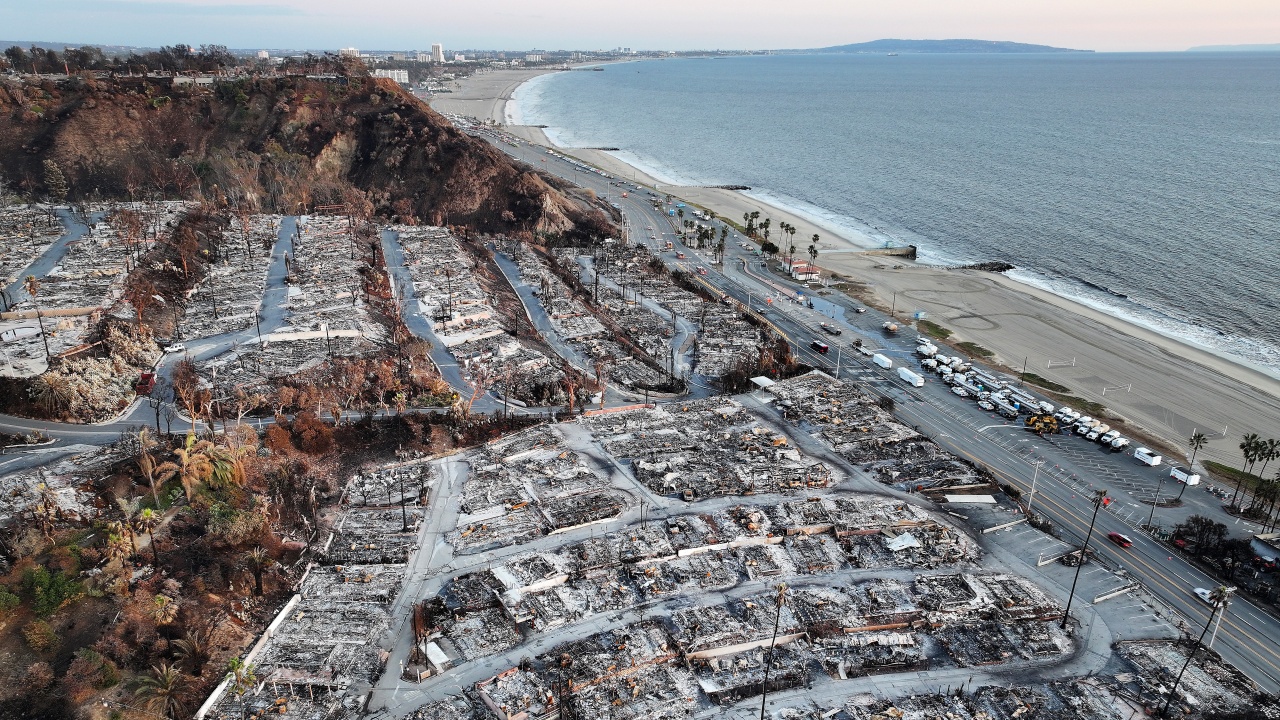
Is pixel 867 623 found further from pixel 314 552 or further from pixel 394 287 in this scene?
pixel 394 287

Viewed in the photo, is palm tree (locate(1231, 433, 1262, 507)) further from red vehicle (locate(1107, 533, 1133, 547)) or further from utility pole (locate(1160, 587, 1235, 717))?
utility pole (locate(1160, 587, 1235, 717))

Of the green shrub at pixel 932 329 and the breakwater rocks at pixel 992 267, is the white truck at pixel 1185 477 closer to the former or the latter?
the green shrub at pixel 932 329

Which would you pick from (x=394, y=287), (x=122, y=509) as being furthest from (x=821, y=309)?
(x=122, y=509)

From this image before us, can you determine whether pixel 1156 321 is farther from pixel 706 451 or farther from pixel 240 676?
pixel 240 676

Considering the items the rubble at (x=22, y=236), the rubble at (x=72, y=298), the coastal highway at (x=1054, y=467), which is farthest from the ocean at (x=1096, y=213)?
the rubble at (x=22, y=236)

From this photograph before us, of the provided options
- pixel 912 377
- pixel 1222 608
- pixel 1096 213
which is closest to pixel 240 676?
pixel 1222 608

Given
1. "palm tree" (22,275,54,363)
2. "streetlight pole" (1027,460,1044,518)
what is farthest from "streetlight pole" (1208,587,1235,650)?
"palm tree" (22,275,54,363)
